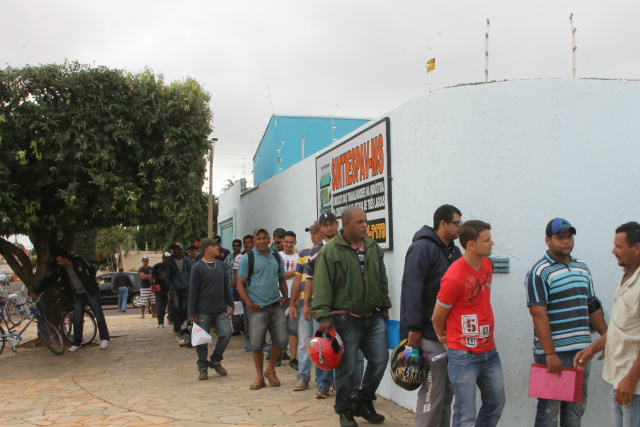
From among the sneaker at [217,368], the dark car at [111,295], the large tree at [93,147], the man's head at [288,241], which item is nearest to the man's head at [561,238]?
the man's head at [288,241]

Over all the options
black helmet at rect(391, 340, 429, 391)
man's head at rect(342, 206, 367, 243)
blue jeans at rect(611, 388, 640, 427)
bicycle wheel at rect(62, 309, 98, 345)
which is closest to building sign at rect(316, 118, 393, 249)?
man's head at rect(342, 206, 367, 243)

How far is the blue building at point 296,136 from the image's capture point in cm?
1503

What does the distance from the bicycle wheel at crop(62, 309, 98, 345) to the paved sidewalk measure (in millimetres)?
635

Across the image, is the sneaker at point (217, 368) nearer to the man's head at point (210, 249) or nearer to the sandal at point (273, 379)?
the sandal at point (273, 379)

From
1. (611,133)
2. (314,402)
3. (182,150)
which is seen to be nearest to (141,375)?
(314,402)

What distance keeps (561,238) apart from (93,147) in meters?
7.69

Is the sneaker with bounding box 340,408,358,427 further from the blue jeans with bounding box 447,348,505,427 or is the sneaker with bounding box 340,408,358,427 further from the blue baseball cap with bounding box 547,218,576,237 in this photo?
the blue baseball cap with bounding box 547,218,576,237

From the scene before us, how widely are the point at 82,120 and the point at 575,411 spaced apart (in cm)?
825

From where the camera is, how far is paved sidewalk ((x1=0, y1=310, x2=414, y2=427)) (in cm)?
589

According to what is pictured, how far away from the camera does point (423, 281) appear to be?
14.6 feet

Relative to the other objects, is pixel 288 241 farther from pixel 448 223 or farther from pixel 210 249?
pixel 448 223

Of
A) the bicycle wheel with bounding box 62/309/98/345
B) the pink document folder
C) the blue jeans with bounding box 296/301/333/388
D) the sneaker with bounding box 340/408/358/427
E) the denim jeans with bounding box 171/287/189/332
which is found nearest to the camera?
the pink document folder

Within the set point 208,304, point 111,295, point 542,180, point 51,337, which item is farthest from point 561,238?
point 111,295

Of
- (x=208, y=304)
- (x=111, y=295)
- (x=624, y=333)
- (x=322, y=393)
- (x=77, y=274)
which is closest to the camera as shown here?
(x=624, y=333)
